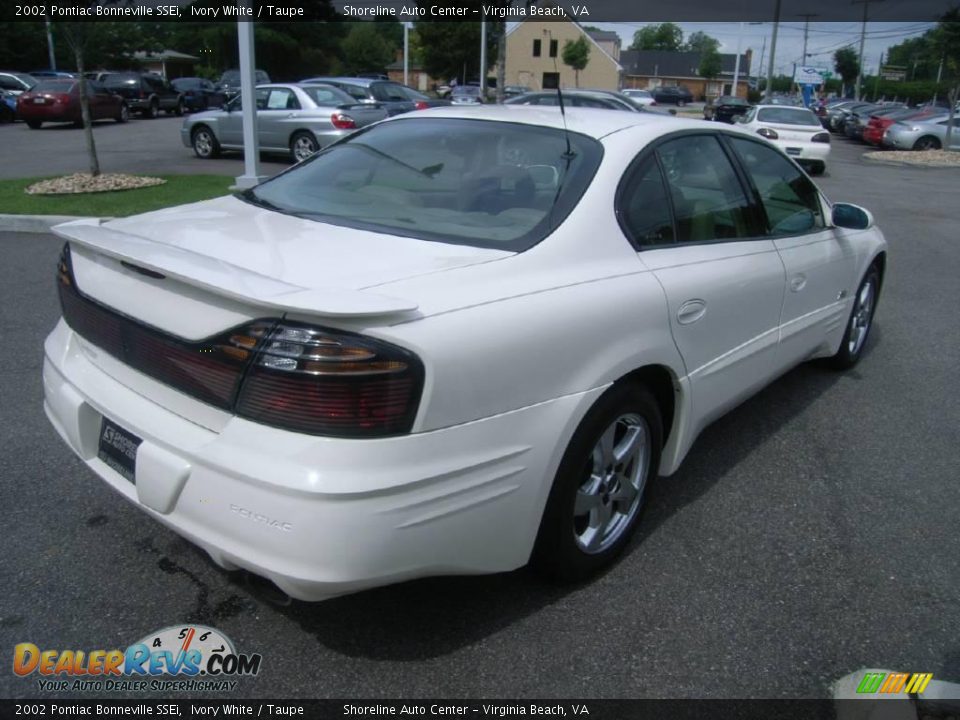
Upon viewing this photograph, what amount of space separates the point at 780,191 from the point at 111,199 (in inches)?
354

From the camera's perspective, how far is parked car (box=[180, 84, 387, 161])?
15.1m

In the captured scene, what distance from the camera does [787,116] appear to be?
62.0 feet

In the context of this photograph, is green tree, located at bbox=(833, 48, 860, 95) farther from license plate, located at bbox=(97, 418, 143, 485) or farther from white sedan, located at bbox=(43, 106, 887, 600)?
license plate, located at bbox=(97, 418, 143, 485)

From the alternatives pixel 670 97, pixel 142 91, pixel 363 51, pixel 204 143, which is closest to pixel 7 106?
pixel 142 91

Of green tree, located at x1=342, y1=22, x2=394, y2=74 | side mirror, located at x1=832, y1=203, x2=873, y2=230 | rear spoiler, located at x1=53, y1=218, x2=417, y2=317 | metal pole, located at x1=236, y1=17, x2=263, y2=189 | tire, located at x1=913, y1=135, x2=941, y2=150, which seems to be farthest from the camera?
green tree, located at x1=342, y1=22, x2=394, y2=74

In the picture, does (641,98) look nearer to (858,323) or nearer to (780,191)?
(858,323)

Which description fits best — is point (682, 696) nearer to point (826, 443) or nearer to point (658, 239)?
point (658, 239)

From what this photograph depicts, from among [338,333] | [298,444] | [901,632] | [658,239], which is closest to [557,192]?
[658,239]

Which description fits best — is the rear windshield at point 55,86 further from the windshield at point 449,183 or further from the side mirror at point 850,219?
the side mirror at point 850,219

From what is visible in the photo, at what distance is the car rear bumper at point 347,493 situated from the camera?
2076mm

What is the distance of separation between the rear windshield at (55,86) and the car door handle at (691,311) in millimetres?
26305

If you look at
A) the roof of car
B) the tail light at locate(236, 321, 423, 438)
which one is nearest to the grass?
the roof of car

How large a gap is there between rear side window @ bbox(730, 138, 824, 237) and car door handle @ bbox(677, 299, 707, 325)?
947 millimetres

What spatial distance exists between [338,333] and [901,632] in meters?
2.09
